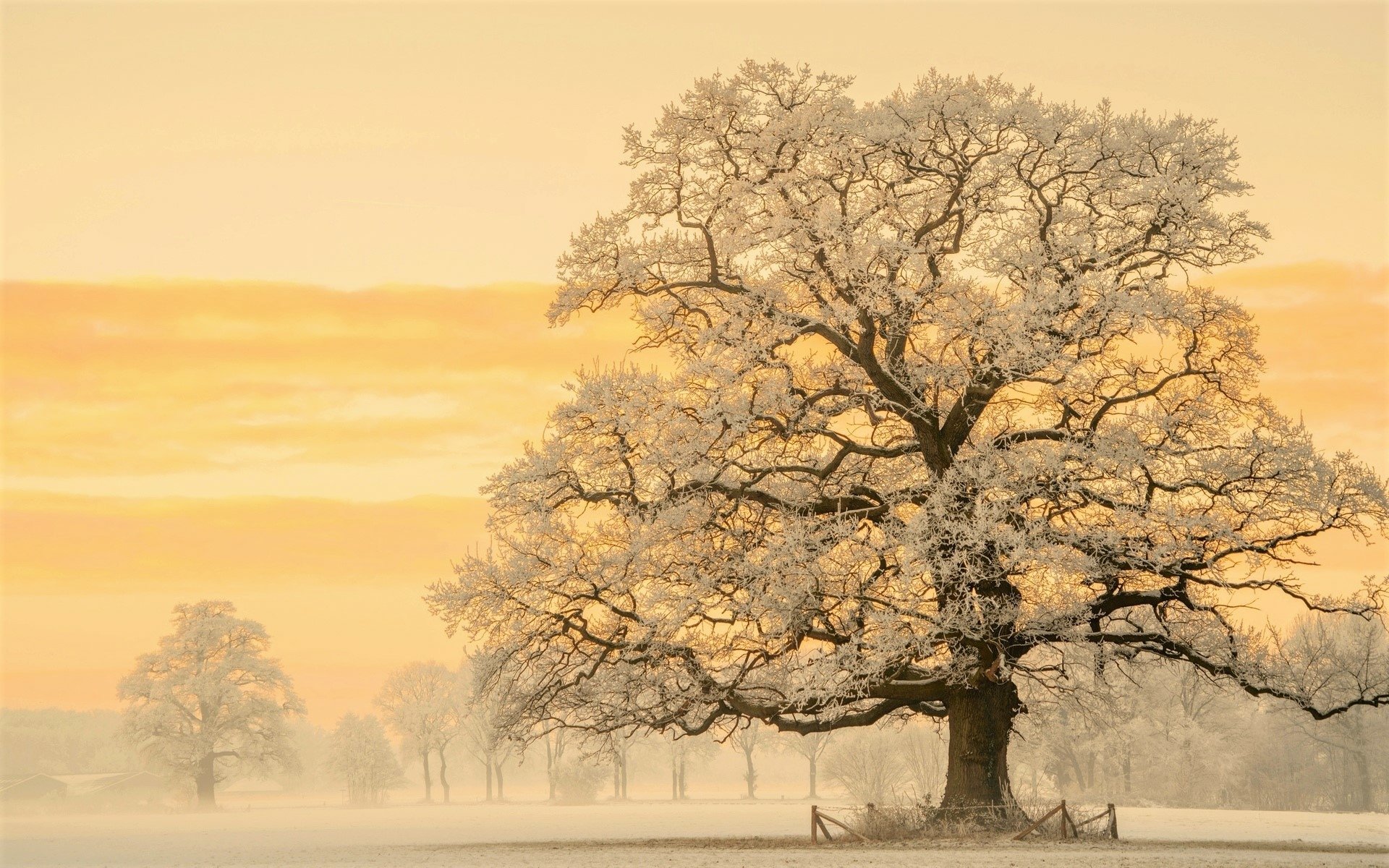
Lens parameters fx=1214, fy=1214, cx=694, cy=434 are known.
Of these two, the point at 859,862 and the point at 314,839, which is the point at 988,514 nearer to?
the point at 859,862

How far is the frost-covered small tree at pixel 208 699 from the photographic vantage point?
72625 millimetres

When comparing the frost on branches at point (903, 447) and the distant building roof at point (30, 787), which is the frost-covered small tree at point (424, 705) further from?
the frost on branches at point (903, 447)

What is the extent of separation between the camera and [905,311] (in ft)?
79.6

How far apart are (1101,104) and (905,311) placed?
19.4 ft

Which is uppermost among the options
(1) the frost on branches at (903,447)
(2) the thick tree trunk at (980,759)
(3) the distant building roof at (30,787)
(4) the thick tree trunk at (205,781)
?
(1) the frost on branches at (903,447)

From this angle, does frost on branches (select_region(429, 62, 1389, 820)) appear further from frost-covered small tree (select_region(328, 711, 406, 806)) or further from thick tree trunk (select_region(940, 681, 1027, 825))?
frost-covered small tree (select_region(328, 711, 406, 806))

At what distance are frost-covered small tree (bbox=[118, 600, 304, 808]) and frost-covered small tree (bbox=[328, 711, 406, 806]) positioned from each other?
1073 inches

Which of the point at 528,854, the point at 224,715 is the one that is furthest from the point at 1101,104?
the point at 224,715

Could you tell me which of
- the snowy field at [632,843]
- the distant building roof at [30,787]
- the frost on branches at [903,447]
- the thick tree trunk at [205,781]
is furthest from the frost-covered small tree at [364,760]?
the frost on branches at [903,447]

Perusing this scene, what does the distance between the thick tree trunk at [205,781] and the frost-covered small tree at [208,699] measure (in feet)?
0.21

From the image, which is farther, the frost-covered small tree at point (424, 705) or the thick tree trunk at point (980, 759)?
the frost-covered small tree at point (424, 705)

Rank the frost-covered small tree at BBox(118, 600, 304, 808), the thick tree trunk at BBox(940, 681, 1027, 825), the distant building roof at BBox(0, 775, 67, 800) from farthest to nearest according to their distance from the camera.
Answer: the distant building roof at BBox(0, 775, 67, 800) < the frost-covered small tree at BBox(118, 600, 304, 808) < the thick tree trunk at BBox(940, 681, 1027, 825)

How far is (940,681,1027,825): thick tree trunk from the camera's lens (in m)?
25.2

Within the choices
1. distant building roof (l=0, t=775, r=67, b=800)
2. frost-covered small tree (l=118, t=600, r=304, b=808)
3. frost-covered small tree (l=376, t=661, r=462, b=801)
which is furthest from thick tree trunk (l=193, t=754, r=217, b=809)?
distant building roof (l=0, t=775, r=67, b=800)
